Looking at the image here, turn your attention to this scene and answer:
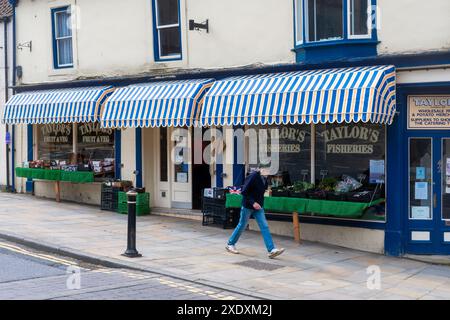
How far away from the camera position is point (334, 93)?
1136 centimetres

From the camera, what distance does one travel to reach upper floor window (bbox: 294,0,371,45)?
1209cm

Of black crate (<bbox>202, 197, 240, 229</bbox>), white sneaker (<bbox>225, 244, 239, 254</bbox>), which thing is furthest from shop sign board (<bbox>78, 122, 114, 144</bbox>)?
white sneaker (<bbox>225, 244, 239, 254</bbox>)

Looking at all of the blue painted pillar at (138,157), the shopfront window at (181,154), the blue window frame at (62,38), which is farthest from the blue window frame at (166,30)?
the blue window frame at (62,38)

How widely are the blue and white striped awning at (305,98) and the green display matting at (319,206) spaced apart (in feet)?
5.31

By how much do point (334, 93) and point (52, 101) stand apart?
8449mm

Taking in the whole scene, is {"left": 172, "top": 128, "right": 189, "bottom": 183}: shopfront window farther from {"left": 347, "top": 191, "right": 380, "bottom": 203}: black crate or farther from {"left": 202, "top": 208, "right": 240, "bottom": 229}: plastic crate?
{"left": 347, "top": 191, "right": 380, "bottom": 203}: black crate

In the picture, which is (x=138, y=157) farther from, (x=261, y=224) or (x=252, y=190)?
(x=261, y=224)

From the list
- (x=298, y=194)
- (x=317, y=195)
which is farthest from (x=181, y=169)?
(x=317, y=195)

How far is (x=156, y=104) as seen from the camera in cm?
1409

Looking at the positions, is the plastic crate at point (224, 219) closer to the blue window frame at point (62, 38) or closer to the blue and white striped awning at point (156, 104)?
the blue and white striped awning at point (156, 104)

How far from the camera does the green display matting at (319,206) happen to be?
11.8m

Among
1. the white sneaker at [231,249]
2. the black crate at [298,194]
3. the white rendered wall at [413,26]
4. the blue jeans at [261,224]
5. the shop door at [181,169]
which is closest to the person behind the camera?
the blue jeans at [261,224]

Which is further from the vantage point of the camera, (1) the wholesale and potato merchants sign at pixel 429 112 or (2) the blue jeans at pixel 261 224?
(1) the wholesale and potato merchants sign at pixel 429 112

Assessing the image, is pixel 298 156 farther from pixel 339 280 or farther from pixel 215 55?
pixel 339 280
